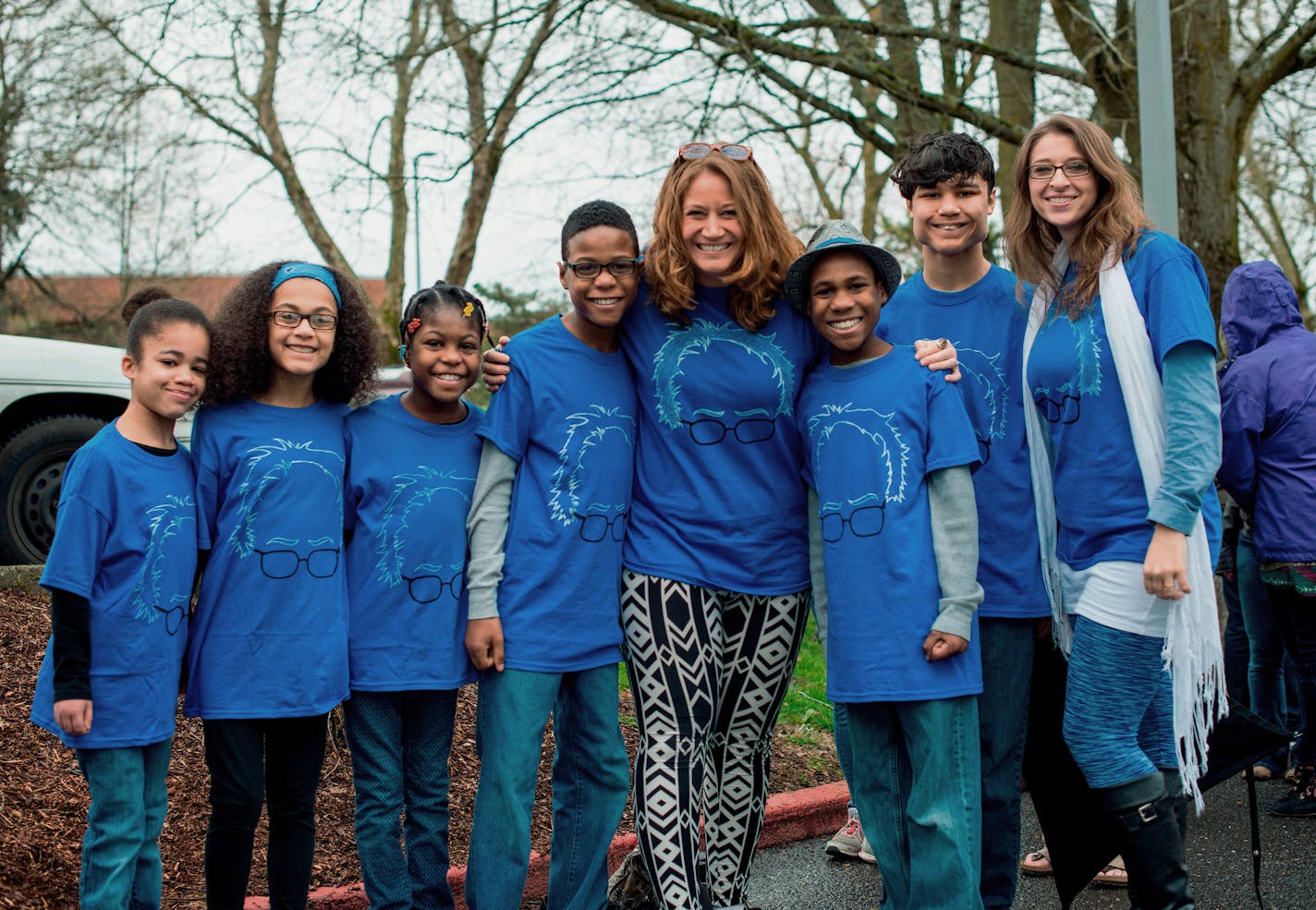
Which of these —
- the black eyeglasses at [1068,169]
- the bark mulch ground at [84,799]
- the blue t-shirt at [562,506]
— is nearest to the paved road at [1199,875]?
the bark mulch ground at [84,799]

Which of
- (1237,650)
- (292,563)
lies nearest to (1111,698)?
(292,563)

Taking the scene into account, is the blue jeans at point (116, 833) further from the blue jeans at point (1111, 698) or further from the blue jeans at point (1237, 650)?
the blue jeans at point (1237, 650)

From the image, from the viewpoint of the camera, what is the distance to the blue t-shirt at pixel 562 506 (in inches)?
122

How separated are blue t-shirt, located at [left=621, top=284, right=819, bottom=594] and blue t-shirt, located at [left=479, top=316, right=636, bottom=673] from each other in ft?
0.31

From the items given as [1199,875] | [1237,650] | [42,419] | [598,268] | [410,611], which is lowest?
[1199,875]

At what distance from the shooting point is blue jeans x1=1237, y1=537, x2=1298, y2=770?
519 cm

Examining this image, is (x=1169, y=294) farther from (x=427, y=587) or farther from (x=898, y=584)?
(x=427, y=587)

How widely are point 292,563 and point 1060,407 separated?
2.00 m

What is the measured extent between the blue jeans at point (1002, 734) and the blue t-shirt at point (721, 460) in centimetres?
54

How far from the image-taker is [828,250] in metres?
3.08

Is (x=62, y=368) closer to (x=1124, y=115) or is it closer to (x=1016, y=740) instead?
(x=1016, y=740)

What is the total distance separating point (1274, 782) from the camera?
532 centimetres

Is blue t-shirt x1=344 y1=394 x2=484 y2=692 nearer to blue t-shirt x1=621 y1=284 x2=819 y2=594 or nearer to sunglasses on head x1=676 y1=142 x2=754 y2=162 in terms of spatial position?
blue t-shirt x1=621 y1=284 x2=819 y2=594

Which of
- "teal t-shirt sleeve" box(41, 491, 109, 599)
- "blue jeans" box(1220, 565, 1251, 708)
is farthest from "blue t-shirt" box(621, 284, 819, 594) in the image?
"blue jeans" box(1220, 565, 1251, 708)
